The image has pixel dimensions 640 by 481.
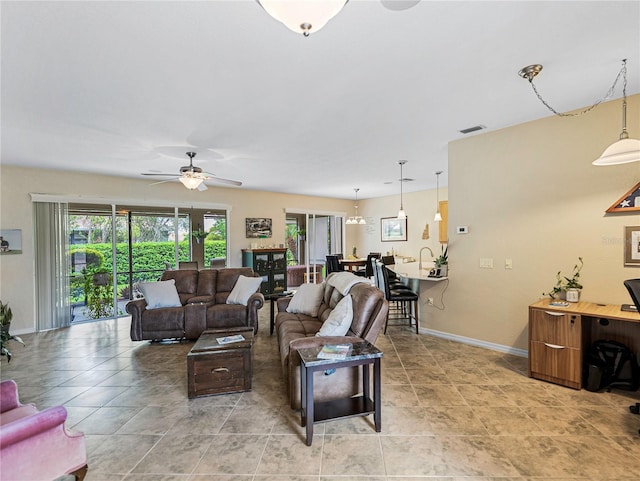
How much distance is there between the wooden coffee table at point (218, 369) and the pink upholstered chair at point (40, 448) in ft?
3.47

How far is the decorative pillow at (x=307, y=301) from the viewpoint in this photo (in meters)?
3.82

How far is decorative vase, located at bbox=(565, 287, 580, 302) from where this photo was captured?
3.01 metres

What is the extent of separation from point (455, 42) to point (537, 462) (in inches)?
108

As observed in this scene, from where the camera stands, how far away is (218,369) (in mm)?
2750

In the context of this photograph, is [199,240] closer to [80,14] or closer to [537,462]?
[80,14]

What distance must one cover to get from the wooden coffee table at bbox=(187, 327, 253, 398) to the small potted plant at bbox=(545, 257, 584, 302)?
3245 millimetres

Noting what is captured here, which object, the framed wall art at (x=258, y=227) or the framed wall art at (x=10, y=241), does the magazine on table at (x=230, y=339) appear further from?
the framed wall art at (x=258, y=227)

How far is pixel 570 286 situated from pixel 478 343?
1286 millimetres

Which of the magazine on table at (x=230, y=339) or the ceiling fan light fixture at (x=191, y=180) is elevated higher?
the ceiling fan light fixture at (x=191, y=180)

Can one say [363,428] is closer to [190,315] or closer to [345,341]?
[345,341]

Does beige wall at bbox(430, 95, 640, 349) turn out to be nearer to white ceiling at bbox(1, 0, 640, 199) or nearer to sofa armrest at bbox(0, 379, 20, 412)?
white ceiling at bbox(1, 0, 640, 199)

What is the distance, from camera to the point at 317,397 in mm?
2451

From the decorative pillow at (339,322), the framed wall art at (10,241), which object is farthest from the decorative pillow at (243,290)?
the framed wall art at (10,241)

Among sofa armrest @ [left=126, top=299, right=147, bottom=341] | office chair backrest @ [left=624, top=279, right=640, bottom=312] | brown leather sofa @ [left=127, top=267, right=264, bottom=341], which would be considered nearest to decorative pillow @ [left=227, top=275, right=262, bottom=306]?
brown leather sofa @ [left=127, top=267, right=264, bottom=341]
